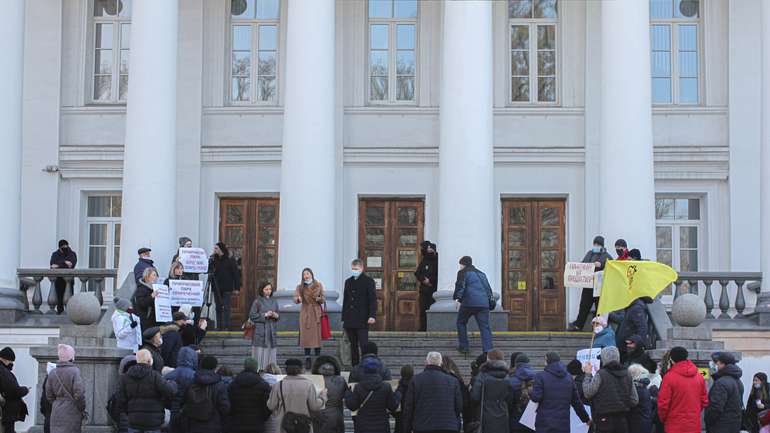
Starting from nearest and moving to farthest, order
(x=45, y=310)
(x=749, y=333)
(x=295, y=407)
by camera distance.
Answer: (x=295, y=407), (x=749, y=333), (x=45, y=310)

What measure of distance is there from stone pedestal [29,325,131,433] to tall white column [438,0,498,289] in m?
7.64

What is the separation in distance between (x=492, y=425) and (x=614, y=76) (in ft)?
35.7

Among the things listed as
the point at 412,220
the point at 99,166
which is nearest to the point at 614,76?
the point at 412,220

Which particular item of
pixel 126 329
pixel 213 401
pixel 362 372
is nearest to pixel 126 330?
pixel 126 329

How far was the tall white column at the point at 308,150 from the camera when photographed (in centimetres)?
2634

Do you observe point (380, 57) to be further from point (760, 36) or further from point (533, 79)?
point (760, 36)

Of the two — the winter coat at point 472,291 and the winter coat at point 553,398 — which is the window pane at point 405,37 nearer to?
the winter coat at point 472,291

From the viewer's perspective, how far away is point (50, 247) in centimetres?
2945

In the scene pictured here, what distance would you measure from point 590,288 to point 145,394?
10642 millimetres

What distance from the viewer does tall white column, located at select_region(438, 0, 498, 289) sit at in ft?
86.0

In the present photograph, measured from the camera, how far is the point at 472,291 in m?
23.1

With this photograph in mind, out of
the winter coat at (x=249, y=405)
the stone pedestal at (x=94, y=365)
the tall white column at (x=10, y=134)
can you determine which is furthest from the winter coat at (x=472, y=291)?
the tall white column at (x=10, y=134)

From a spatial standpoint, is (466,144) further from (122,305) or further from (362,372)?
(362,372)

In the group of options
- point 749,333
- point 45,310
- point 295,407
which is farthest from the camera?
point 45,310
